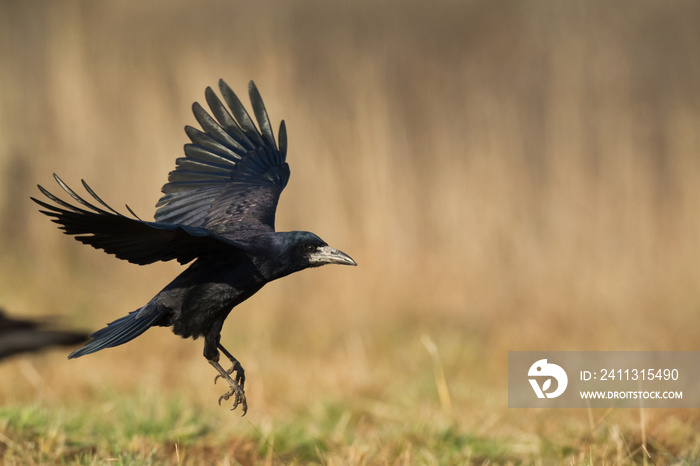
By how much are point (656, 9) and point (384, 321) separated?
159 inches

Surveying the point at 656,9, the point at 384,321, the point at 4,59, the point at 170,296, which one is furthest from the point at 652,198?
the point at 4,59

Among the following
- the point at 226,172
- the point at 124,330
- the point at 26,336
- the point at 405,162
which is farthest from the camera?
the point at 405,162

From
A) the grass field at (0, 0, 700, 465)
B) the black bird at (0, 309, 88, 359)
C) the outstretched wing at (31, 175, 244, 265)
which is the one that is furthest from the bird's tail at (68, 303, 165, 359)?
the grass field at (0, 0, 700, 465)

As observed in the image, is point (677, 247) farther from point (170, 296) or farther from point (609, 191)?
point (170, 296)

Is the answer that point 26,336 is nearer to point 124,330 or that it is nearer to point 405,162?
point 124,330

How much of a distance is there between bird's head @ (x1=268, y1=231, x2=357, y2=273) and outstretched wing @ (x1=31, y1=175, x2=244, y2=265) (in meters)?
0.17

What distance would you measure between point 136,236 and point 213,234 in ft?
0.82

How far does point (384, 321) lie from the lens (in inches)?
295

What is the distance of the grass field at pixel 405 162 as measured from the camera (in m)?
→ 7.40

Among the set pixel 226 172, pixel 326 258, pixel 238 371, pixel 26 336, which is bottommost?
pixel 238 371

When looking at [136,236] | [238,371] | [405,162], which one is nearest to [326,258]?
[238,371]

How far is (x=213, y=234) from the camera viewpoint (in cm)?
282

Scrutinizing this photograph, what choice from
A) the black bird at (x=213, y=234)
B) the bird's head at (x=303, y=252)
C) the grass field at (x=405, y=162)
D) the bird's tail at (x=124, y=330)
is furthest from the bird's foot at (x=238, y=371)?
the grass field at (x=405, y=162)

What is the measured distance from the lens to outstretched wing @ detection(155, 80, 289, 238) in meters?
3.68
